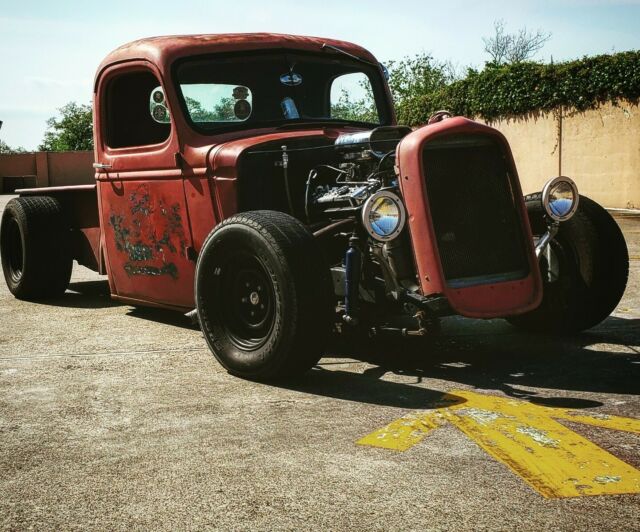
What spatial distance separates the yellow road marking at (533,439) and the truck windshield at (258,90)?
97.5 inches

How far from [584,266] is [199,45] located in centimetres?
285

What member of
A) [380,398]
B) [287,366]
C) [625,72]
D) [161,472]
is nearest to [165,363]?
[287,366]

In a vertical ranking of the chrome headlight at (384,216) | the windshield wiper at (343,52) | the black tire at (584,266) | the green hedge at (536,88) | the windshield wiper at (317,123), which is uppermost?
the green hedge at (536,88)

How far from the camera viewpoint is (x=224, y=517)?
9.71ft

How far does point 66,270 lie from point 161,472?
4669mm

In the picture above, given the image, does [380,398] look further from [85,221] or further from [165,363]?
[85,221]

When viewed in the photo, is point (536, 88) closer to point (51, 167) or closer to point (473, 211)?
point (473, 211)

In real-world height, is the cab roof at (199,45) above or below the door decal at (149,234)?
above

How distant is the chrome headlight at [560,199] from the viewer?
514cm

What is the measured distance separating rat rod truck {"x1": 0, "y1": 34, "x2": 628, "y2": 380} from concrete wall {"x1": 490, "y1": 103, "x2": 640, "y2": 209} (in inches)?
441

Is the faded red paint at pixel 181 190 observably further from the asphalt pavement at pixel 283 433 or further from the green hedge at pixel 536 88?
the green hedge at pixel 536 88

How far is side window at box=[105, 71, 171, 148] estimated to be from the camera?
614 centimetres

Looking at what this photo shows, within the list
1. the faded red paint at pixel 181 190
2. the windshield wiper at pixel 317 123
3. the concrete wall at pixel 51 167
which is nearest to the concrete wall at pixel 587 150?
the faded red paint at pixel 181 190

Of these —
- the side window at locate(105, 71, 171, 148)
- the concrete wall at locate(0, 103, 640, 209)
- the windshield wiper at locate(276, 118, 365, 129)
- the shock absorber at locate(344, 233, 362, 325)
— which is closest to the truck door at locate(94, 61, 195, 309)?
the side window at locate(105, 71, 171, 148)
